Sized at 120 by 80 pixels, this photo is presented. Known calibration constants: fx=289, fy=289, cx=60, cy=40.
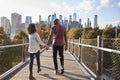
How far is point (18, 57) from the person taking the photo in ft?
43.1

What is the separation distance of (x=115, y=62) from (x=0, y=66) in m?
4.11

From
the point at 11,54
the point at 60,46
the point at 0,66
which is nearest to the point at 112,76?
the point at 60,46

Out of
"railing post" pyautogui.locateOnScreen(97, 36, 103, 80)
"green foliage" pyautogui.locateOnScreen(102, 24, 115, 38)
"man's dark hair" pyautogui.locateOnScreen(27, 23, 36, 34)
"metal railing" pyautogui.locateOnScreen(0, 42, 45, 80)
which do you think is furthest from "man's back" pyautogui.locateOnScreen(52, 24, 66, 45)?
"green foliage" pyautogui.locateOnScreen(102, 24, 115, 38)

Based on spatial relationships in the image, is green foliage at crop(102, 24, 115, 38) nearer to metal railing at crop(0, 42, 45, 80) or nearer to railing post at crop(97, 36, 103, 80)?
metal railing at crop(0, 42, 45, 80)

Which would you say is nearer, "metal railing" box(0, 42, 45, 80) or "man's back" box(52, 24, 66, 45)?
"metal railing" box(0, 42, 45, 80)

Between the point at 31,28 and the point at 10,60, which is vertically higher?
the point at 31,28

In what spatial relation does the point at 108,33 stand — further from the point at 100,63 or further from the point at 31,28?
the point at 100,63

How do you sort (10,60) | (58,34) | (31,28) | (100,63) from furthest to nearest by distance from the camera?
1. (10,60)
2. (58,34)
3. (31,28)
4. (100,63)

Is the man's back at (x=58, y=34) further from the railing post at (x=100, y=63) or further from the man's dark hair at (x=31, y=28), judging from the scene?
the railing post at (x=100, y=63)

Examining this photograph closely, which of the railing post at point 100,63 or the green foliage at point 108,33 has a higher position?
the green foliage at point 108,33

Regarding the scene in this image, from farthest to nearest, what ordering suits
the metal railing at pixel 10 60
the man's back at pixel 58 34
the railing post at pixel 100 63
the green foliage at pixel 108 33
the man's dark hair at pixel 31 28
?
the green foliage at pixel 108 33, the man's back at pixel 58 34, the metal railing at pixel 10 60, the man's dark hair at pixel 31 28, the railing post at pixel 100 63

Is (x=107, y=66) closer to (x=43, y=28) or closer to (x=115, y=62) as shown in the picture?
(x=115, y=62)

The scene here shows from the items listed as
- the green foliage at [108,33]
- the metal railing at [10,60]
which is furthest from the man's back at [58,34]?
the green foliage at [108,33]

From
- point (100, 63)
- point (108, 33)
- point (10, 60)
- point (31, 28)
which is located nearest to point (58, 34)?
point (31, 28)
